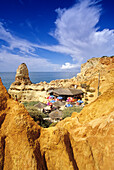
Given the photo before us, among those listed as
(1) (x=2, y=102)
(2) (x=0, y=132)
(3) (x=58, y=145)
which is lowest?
(3) (x=58, y=145)

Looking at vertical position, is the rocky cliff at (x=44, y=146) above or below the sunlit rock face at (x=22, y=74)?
below

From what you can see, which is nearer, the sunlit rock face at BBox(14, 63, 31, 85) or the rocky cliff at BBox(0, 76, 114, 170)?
the rocky cliff at BBox(0, 76, 114, 170)

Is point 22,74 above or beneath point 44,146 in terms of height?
above

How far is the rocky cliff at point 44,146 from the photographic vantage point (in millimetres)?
3197

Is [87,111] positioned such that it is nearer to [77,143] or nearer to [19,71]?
[77,143]

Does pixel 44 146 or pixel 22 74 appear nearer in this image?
pixel 44 146

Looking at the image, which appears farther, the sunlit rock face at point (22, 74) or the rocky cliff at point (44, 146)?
the sunlit rock face at point (22, 74)

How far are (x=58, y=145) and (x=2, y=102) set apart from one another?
9.82 feet

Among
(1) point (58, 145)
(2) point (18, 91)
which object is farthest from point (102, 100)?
(2) point (18, 91)

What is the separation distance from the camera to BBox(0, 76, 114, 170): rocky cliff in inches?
126

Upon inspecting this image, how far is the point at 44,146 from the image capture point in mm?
3654

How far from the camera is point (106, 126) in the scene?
4102 mm

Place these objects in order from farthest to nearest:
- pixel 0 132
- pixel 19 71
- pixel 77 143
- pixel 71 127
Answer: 1. pixel 19 71
2. pixel 71 127
3. pixel 77 143
4. pixel 0 132

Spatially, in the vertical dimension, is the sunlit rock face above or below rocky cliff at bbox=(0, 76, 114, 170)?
above
